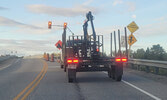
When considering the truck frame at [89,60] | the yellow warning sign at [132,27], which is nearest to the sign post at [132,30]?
the yellow warning sign at [132,27]

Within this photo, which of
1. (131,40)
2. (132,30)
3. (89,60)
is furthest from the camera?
(132,30)

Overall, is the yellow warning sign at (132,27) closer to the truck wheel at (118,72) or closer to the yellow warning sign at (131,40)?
the yellow warning sign at (131,40)

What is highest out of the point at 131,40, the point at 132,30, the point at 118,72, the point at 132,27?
the point at 132,27

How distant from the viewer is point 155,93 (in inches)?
331

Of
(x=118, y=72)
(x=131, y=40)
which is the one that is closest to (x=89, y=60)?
(x=118, y=72)

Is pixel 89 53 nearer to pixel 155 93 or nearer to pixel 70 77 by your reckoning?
pixel 70 77

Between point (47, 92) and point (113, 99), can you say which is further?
point (47, 92)

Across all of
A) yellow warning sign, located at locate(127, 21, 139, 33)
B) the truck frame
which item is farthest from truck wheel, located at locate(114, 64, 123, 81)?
yellow warning sign, located at locate(127, 21, 139, 33)

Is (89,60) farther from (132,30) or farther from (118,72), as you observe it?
(132,30)

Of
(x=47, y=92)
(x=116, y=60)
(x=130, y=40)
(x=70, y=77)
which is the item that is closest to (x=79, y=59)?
(x=70, y=77)

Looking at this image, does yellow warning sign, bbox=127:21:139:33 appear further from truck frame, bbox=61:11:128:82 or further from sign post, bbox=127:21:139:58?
truck frame, bbox=61:11:128:82

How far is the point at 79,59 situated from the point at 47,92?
2.79 metres

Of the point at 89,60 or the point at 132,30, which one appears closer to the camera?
the point at 89,60

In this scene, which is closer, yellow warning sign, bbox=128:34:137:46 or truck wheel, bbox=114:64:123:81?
truck wheel, bbox=114:64:123:81
